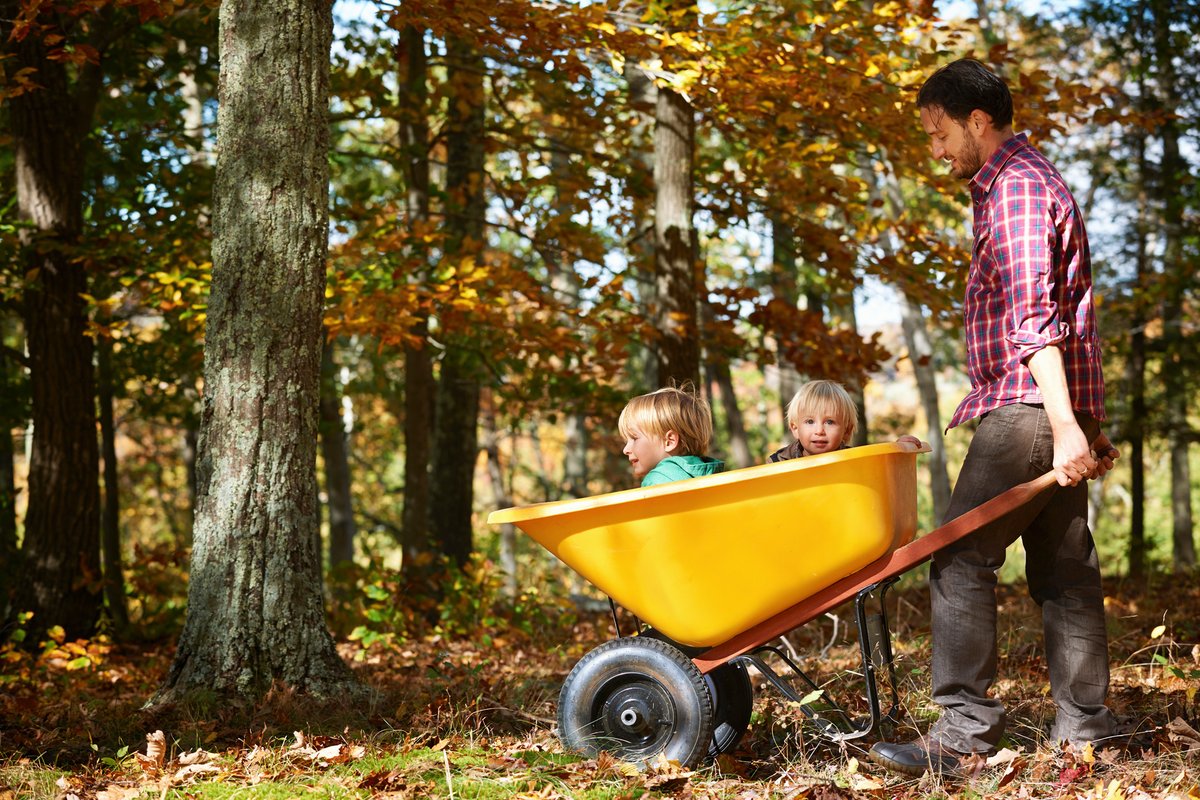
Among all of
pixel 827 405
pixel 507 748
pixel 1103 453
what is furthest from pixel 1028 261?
pixel 507 748

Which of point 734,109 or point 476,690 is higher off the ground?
point 734,109

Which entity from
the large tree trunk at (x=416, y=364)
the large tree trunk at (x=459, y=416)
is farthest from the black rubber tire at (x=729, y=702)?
the large tree trunk at (x=459, y=416)

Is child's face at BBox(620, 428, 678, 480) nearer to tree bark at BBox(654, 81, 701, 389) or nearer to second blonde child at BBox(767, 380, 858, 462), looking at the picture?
second blonde child at BBox(767, 380, 858, 462)

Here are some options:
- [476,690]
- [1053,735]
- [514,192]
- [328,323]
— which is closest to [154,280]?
[328,323]

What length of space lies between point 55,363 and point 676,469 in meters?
4.50

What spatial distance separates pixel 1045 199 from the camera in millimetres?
2660

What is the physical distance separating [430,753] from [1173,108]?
922 centimetres

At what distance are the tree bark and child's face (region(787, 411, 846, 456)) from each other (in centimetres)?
300

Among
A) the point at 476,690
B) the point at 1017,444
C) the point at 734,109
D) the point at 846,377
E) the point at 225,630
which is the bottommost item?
the point at 476,690

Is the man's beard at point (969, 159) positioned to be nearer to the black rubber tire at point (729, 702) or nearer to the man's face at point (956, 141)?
the man's face at point (956, 141)

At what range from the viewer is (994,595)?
107 inches

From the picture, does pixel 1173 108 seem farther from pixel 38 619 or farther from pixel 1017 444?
pixel 38 619

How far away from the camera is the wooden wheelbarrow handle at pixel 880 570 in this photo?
265cm

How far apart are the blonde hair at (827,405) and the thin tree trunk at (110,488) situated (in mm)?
4686
